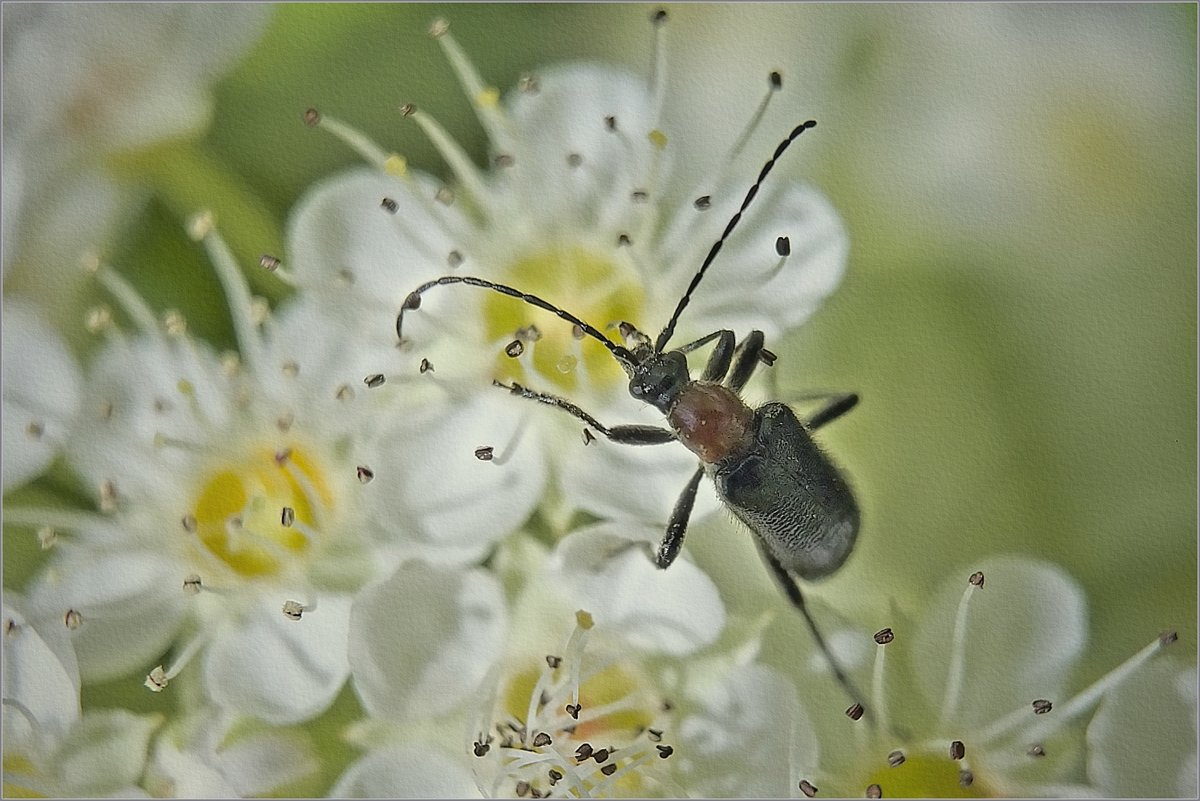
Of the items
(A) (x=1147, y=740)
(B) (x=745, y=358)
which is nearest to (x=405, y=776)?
(B) (x=745, y=358)

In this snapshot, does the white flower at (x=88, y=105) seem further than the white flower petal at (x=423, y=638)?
Yes

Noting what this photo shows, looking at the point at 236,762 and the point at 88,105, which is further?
the point at 88,105

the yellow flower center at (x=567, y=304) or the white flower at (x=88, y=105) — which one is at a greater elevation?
the white flower at (x=88, y=105)

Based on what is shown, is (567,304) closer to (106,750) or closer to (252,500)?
(252,500)

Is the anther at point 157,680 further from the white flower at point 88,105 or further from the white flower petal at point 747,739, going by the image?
the white flower petal at point 747,739

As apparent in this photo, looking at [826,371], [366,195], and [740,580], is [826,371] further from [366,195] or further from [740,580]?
[366,195]

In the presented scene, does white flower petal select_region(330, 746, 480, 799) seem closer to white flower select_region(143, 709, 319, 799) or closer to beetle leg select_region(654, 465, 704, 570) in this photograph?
white flower select_region(143, 709, 319, 799)

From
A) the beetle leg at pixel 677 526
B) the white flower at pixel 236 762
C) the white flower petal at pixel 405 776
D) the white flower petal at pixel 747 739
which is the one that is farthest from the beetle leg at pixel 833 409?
the white flower at pixel 236 762

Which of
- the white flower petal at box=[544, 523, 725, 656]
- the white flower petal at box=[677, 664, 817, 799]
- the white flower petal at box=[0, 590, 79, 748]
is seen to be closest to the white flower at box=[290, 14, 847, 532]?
the white flower petal at box=[544, 523, 725, 656]

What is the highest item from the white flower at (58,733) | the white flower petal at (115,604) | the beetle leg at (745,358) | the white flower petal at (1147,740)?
the beetle leg at (745,358)
